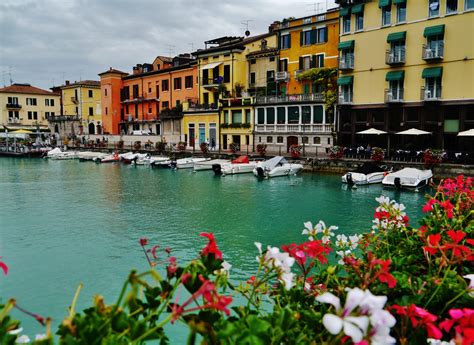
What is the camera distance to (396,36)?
3581 centimetres

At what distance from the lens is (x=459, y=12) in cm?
3212

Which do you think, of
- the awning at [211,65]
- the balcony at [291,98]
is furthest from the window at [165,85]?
the balcony at [291,98]

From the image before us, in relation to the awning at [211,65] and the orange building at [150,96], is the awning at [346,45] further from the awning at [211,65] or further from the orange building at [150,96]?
the orange building at [150,96]

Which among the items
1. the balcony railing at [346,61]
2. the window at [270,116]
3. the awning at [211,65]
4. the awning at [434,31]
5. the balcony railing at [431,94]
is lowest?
the window at [270,116]

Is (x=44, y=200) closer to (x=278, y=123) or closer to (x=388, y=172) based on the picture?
Answer: (x=388, y=172)

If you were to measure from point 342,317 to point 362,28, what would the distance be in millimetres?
40339

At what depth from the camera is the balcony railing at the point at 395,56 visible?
35750 millimetres

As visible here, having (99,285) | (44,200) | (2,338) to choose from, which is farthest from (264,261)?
(44,200)

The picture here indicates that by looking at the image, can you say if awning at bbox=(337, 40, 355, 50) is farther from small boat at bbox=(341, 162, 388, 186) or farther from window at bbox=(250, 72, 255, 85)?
window at bbox=(250, 72, 255, 85)

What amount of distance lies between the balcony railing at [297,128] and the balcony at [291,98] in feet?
8.07

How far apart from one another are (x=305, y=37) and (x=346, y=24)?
19.4 feet

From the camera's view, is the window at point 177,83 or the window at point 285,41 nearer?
the window at point 285,41

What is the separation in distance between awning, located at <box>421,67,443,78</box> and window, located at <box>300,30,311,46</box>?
1374 cm

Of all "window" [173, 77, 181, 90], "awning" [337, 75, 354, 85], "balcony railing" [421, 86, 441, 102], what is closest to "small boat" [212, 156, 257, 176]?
"awning" [337, 75, 354, 85]
